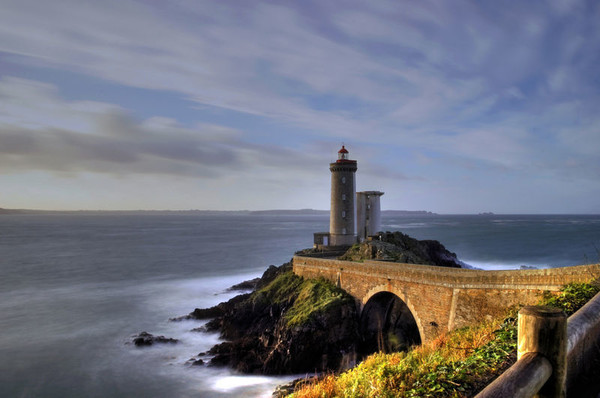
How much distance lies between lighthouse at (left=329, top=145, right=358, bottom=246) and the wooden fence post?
105 feet

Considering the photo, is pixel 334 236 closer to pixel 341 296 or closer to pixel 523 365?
pixel 341 296

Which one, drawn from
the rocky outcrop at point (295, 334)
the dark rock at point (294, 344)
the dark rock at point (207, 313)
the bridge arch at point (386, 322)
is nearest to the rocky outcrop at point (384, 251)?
the rocky outcrop at point (295, 334)

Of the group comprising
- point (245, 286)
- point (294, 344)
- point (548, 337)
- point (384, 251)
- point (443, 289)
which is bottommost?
point (245, 286)

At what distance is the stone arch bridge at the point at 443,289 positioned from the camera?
14695mm

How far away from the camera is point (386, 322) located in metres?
24.1

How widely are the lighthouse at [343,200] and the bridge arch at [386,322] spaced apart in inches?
487

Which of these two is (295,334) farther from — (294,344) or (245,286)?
(245,286)

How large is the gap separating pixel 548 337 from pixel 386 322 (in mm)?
22010

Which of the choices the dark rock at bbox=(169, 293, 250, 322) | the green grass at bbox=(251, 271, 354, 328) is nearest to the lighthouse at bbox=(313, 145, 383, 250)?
the green grass at bbox=(251, 271, 354, 328)

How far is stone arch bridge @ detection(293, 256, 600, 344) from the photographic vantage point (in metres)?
14.7

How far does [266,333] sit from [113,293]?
26993mm

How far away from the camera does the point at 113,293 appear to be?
4412 cm

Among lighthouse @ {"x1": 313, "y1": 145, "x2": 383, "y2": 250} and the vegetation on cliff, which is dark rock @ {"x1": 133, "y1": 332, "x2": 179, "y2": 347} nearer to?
lighthouse @ {"x1": 313, "y1": 145, "x2": 383, "y2": 250}

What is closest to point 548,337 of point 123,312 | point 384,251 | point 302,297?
point 302,297
